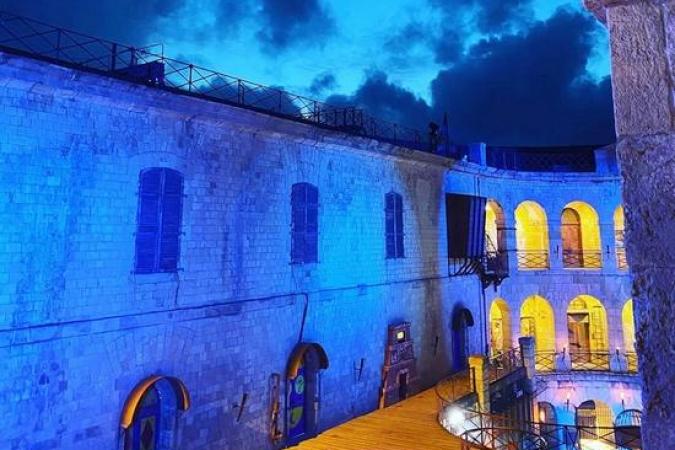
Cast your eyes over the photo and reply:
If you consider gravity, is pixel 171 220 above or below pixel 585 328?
above

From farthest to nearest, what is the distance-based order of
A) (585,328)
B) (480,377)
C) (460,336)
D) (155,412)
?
(585,328) → (460,336) → (480,377) → (155,412)

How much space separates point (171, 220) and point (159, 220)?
0.29 m

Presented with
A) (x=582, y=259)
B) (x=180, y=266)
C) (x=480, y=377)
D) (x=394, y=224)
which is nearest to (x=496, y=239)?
(x=582, y=259)

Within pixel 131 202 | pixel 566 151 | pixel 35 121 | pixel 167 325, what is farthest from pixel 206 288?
pixel 566 151

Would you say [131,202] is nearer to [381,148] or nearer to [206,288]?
Answer: [206,288]

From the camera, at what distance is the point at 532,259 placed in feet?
82.2

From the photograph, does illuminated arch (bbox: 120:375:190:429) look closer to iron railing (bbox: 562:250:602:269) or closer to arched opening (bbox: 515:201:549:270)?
arched opening (bbox: 515:201:549:270)

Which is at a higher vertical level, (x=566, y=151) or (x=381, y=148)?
(x=566, y=151)

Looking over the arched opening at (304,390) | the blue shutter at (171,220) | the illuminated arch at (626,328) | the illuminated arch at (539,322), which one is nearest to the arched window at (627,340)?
the illuminated arch at (626,328)

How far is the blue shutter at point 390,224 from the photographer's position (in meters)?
16.9

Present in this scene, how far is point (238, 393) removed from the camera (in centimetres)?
1134

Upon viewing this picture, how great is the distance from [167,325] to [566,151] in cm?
2497

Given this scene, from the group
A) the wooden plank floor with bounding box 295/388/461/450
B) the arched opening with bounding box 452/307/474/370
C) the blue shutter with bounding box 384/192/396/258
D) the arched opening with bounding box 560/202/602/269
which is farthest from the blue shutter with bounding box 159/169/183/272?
the arched opening with bounding box 560/202/602/269

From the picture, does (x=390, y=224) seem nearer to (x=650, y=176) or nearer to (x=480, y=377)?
(x=480, y=377)
